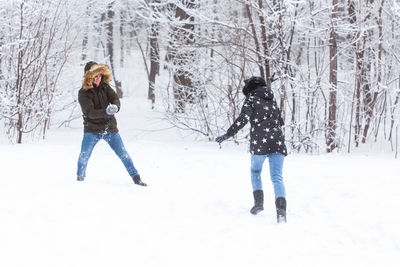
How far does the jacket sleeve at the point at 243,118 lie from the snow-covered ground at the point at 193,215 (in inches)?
35.9

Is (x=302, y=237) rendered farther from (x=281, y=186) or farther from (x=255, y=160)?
(x=255, y=160)

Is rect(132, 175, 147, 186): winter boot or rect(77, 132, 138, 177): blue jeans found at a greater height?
rect(77, 132, 138, 177): blue jeans

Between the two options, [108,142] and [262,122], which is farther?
[108,142]

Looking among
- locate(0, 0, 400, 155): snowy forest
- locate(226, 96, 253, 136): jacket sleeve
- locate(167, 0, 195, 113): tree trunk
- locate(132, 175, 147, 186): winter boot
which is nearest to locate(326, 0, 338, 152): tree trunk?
locate(0, 0, 400, 155): snowy forest

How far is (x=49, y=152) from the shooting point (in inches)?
316

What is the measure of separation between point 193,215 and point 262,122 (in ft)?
3.93

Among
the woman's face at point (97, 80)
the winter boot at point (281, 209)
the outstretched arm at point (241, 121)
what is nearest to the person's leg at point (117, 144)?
the woman's face at point (97, 80)

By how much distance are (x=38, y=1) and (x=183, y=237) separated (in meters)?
7.11

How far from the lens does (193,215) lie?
4727 mm

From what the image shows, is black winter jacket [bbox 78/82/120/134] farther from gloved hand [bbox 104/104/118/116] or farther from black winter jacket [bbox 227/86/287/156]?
black winter jacket [bbox 227/86/287/156]

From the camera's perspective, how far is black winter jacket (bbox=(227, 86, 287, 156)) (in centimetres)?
440

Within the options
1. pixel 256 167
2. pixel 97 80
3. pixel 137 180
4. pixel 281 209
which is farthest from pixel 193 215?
pixel 97 80

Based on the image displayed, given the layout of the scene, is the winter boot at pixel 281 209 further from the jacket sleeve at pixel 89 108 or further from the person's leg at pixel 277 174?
the jacket sleeve at pixel 89 108

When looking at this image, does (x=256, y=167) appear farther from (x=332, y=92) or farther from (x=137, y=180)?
(x=332, y=92)
